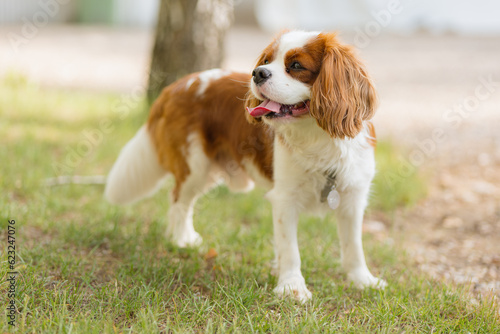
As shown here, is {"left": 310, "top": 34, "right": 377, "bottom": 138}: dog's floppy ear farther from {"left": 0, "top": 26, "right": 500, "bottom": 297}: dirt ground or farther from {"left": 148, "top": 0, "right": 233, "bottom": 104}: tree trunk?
{"left": 148, "top": 0, "right": 233, "bottom": 104}: tree trunk

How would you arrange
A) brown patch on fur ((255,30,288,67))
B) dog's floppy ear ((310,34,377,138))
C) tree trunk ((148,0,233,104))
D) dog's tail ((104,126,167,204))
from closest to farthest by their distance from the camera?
dog's floppy ear ((310,34,377,138)) < brown patch on fur ((255,30,288,67)) < dog's tail ((104,126,167,204)) < tree trunk ((148,0,233,104))

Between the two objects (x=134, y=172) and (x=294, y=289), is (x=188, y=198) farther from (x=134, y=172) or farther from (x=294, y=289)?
(x=294, y=289)

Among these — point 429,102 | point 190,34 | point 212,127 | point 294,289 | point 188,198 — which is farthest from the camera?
point 429,102

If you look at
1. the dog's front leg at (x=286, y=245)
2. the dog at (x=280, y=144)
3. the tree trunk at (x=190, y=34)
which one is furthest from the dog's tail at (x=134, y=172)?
the tree trunk at (x=190, y=34)

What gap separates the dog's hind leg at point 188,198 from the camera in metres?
3.51

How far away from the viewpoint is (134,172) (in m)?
3.76

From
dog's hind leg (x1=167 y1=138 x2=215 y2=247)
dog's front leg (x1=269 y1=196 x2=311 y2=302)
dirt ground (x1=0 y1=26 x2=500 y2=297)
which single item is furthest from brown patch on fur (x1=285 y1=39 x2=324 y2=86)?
dog's hind leg (x1=167 y1=138 x2=215 y2=247)

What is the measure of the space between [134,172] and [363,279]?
1.73 meters

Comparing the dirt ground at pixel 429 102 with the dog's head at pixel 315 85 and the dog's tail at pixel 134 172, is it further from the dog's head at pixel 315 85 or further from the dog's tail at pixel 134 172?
the dog's tail at pixel 134 172

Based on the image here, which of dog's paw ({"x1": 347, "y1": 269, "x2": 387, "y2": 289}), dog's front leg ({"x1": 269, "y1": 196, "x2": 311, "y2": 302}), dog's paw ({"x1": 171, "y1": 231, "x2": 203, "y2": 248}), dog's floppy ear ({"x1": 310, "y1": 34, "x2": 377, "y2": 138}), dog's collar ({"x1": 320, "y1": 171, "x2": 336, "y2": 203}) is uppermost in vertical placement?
dog's floppy ear ({"x1": 310, "y1": 34, "x2": 377, "y2": 138})

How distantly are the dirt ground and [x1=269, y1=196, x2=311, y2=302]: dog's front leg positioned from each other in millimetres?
A: 881

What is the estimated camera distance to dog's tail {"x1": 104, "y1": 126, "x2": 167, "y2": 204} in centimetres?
375

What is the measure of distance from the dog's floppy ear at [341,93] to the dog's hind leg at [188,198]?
1.15 meters

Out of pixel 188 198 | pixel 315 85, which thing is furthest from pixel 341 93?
pixel 188 198
